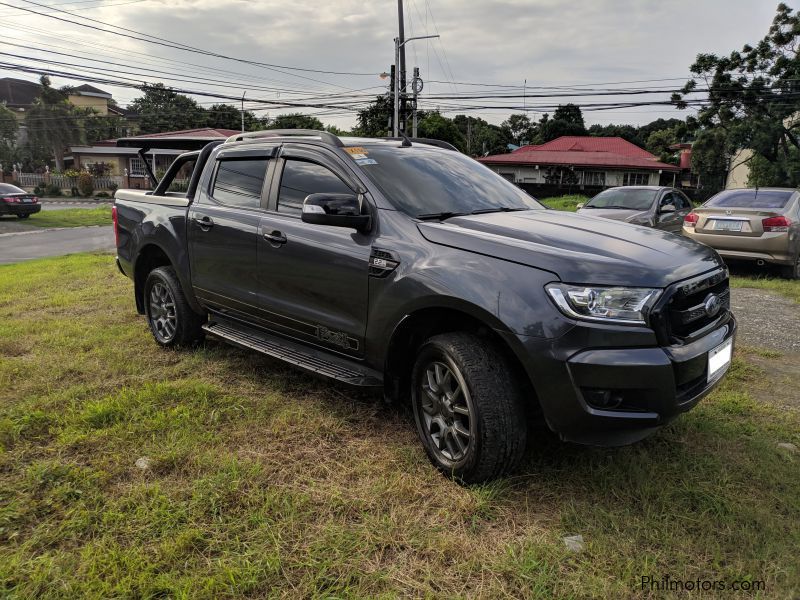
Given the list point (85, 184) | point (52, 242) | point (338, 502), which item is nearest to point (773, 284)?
point (338, 502)

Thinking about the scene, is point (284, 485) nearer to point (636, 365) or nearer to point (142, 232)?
Answer: point (636, 365)

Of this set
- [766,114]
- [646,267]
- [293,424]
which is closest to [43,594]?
[293,424]

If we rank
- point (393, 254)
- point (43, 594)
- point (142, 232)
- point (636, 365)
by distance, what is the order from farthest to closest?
1. point (142, 232)
2. point (393, 254)
3. point (636, 365)
4. point (43, 594)

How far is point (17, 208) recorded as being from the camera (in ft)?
70.3

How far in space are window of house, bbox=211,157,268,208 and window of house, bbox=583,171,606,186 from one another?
4468 cm

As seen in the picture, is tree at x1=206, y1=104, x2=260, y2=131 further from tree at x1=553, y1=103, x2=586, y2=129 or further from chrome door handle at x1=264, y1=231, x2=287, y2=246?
chrome door handle at x1=264, y1=231, x2=287, y2=246

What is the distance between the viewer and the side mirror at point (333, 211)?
122 inches

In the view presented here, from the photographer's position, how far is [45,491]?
9.18 feet

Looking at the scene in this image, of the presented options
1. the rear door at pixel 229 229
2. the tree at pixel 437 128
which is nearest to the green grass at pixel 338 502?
the rear door at pixel 229 229

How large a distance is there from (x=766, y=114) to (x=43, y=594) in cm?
3521

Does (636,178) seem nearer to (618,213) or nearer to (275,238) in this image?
(618,213)

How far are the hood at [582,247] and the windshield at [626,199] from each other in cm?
755

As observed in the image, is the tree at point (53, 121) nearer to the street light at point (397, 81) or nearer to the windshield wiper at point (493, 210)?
the street light at point (397, 81)

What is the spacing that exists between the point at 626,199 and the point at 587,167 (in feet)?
121
